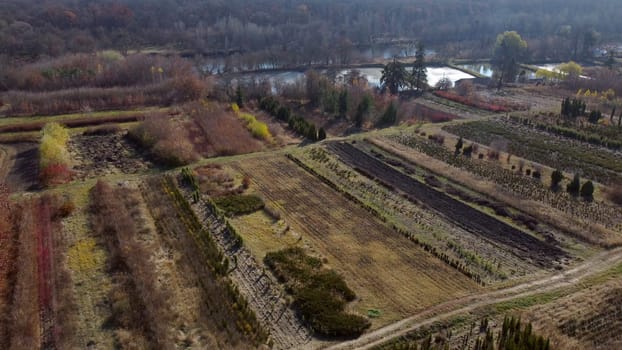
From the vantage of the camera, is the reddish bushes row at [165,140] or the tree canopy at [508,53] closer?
the reddish bushes row at [165,140]

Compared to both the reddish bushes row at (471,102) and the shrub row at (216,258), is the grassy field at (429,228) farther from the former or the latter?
the reddish bushes row at (471,102)

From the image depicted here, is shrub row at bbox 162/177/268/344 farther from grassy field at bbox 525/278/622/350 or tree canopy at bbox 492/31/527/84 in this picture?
tree canopy at bbox 492/31/527/84

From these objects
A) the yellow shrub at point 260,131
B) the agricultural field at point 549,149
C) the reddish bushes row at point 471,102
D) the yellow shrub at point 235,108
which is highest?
the yellow shrub at point 235,108

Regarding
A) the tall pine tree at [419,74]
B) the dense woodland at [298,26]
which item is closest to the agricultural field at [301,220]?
the tall pine tree at [419,74]

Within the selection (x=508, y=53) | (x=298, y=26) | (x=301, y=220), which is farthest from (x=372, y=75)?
(x=301, y=220)

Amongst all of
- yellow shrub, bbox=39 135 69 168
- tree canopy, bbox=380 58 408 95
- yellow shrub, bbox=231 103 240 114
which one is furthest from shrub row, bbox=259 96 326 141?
yellow shrub, bbox=39 135 69 168

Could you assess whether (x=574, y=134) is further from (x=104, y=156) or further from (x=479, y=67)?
(x=479, y=67)
